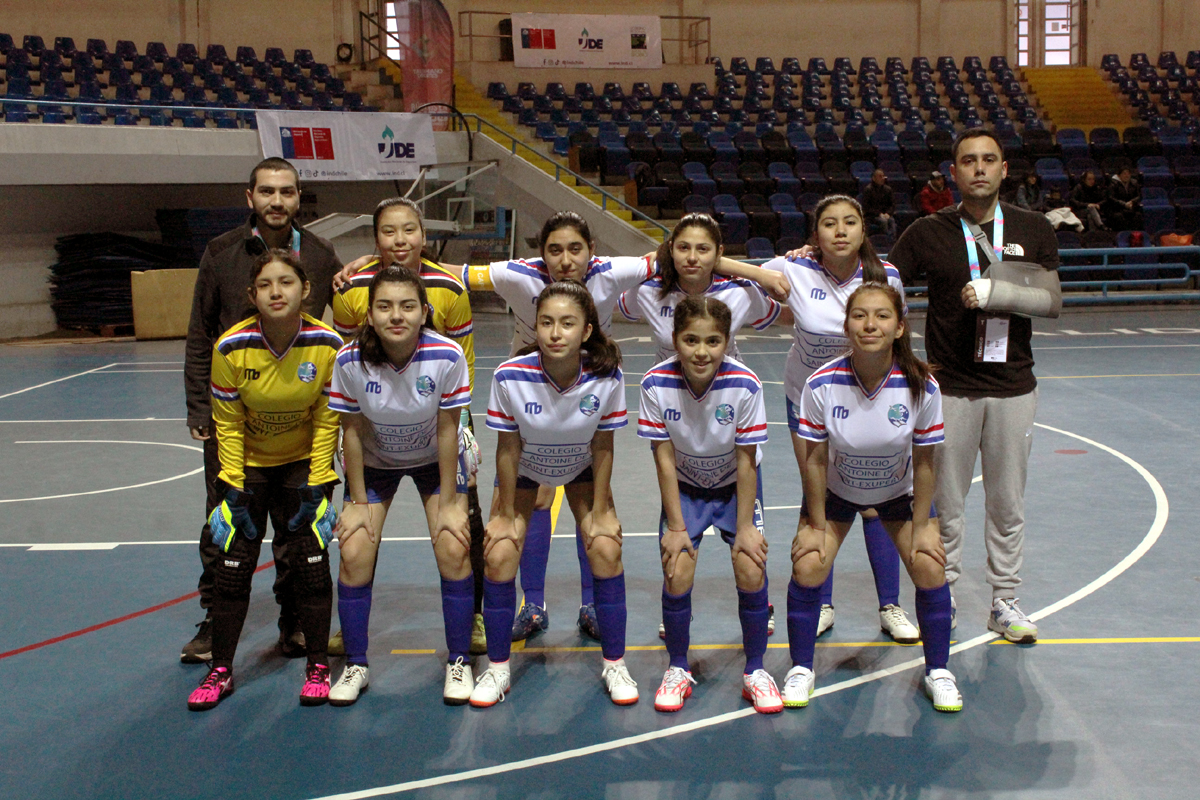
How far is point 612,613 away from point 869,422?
3.68 feet

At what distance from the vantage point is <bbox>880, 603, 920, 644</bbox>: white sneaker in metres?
4.12

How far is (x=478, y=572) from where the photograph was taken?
4188mm

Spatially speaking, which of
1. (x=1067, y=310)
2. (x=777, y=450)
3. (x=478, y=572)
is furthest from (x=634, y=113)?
(x=478, y=572)

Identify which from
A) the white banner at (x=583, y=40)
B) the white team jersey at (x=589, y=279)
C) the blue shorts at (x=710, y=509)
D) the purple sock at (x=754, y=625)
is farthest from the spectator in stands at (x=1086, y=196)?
the purple sock at (x=754, y=625)

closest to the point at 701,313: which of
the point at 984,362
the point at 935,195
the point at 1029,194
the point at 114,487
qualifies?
the point at 984,362

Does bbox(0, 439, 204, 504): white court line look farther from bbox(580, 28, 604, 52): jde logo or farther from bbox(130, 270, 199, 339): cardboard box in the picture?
bbox(580, 28, 604, 52): jde logo

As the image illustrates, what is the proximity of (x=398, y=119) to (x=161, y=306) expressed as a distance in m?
4.42

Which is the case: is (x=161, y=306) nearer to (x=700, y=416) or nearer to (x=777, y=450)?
(x=777, y=450)

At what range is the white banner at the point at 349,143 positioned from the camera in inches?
593

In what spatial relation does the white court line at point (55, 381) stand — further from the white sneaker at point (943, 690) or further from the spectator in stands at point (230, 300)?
the white sneaker at point (943, 690)

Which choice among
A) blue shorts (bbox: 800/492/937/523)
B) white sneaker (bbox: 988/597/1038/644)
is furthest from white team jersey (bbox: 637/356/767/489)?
white sneaker (bbox: 988/597/1038/644)

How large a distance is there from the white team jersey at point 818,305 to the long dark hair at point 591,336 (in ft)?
2.59

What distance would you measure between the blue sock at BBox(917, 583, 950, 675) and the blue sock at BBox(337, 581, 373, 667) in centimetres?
196

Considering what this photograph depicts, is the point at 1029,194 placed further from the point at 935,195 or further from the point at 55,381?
the point at 55,381
